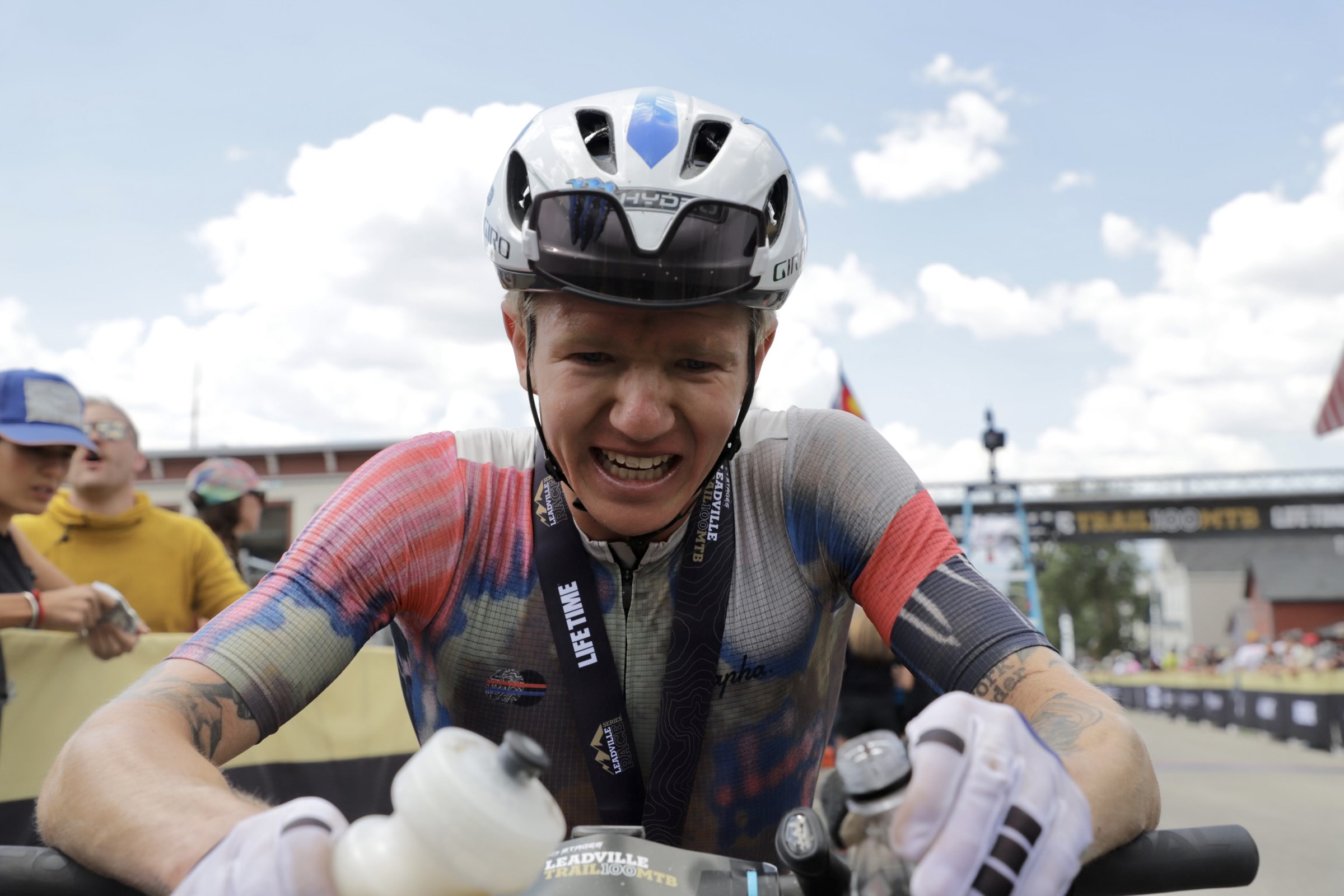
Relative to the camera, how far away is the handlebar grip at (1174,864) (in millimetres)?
1473

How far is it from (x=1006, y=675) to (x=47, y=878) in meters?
1.65

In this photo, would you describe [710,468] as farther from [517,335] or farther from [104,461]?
[104,461]

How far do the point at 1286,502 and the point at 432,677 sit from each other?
40195 millimetres

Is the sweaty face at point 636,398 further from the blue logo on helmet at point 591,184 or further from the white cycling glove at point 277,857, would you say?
the white cycling glove at point 277,857

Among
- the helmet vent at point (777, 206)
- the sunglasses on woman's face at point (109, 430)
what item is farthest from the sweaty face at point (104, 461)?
the helmet vent at point (777, 206)

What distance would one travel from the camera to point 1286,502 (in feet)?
118

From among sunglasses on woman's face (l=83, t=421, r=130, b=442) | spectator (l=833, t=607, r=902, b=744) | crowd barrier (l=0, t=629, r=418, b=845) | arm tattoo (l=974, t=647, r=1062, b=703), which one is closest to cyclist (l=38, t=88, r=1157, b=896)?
arm tattoo (l=974, t=647, r=1062, b=703)

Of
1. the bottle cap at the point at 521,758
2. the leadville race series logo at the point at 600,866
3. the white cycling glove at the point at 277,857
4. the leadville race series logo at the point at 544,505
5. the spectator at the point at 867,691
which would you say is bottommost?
the spectator at the point at 867,691

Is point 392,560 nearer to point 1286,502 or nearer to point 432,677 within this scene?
point 432,677

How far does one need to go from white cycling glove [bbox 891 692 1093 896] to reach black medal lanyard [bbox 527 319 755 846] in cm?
116

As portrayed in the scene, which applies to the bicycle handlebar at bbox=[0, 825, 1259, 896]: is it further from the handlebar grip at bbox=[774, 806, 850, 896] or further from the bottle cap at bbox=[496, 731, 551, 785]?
the bottle cap at bbox=[496, 731, 551, 785]

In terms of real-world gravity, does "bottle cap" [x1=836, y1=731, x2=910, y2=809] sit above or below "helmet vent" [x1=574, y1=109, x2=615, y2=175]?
below

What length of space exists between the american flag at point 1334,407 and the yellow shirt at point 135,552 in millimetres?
21988

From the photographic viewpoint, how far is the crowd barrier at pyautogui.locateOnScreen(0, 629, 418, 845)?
455 centimetres
